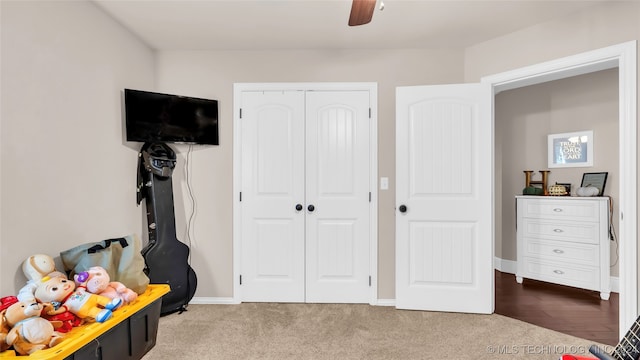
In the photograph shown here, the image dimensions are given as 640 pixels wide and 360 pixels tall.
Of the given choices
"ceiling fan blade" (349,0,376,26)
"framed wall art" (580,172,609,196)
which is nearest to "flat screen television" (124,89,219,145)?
"ceiling fan blade" (349,0,376,26)

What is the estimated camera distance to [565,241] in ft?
10.8

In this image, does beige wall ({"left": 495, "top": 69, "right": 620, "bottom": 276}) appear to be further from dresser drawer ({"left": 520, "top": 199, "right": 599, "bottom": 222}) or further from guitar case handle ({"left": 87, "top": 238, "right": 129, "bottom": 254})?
guitar case handle ({"left": 87, "top": 238, "right": 129, "bottom": 254})

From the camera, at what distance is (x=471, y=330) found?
237 centimetres

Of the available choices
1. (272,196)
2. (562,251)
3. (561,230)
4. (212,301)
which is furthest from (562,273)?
(212,301)

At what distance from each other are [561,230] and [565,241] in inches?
4.7

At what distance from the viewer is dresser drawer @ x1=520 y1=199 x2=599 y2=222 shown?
10.4ft

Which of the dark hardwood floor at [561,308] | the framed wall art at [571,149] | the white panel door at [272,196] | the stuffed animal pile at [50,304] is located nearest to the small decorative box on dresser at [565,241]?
the dark hardwood floor at [561,308]

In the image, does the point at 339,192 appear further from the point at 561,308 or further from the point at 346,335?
the point at 561,308

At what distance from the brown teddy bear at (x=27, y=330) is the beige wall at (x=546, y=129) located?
449 centimetres

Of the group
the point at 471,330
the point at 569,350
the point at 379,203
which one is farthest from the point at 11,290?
the point at 569,350

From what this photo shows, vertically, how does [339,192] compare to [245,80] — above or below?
below

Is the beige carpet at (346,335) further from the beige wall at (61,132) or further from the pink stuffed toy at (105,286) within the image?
the beige wall at (61,132)

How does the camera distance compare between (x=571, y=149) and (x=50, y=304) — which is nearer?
(x=50, y=304)

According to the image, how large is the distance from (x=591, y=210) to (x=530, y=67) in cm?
177
